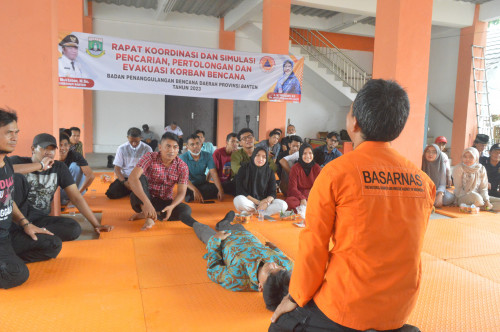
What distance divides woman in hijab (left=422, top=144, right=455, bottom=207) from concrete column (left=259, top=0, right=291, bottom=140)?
312 cm

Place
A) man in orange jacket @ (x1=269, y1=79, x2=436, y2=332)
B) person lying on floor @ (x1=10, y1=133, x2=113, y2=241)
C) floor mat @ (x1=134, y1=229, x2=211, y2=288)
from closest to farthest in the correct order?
man in orange jacket @ (x1=269, y1=79, x2=436, y2=332)
floor mat @ (x1=134, y1=229, x2=211, y2=288)
person lying on floor @ (x1=10, y1=133, x2=113, y2=241)

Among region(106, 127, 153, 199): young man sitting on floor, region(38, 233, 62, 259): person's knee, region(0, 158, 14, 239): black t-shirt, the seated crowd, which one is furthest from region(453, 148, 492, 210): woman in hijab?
region(0, 158, 14, 239): black t-shirt

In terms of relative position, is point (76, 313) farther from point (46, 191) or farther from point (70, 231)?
point (46, 191)

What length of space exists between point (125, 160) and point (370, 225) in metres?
4.89

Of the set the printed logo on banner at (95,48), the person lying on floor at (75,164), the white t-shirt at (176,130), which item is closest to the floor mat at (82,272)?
the person lying on floor at (75,164)

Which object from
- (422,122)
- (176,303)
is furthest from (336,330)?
(422,122)

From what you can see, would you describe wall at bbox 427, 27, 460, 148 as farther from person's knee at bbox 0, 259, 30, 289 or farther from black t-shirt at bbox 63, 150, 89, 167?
person's knee at bbox 0, 259, 30, 289

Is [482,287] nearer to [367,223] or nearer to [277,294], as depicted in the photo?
[277,294]

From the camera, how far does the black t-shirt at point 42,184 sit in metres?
3.38

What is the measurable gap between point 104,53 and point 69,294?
14.8 feet

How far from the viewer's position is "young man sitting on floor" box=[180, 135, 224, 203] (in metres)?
5.46

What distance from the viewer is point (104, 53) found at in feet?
19.5

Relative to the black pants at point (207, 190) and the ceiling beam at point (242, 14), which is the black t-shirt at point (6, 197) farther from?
the ceiling beam at point (242, 14)

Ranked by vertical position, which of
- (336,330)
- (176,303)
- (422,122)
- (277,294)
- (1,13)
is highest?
(1,13)
